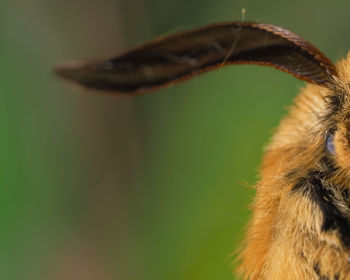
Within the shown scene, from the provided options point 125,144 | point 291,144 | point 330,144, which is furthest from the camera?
point 125,144

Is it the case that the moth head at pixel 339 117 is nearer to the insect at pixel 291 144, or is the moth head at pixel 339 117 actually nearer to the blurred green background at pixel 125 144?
the insect at pixel 291 144

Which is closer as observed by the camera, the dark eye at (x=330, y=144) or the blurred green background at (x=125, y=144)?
the dark eye at (x=330, y=144)

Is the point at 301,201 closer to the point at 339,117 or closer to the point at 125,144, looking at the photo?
the point at 339,117

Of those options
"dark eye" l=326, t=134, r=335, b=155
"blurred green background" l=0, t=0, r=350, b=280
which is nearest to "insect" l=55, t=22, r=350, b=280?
"dark eye" l=326, t=134, r=335, b=155

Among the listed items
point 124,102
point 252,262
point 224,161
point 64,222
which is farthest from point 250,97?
point 252,262

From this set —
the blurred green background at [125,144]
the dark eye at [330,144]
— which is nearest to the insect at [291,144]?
the dark eye at [330,144]

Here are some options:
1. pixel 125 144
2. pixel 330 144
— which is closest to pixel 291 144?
pixel 330 144

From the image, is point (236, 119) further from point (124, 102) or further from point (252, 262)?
point (252, 262)
